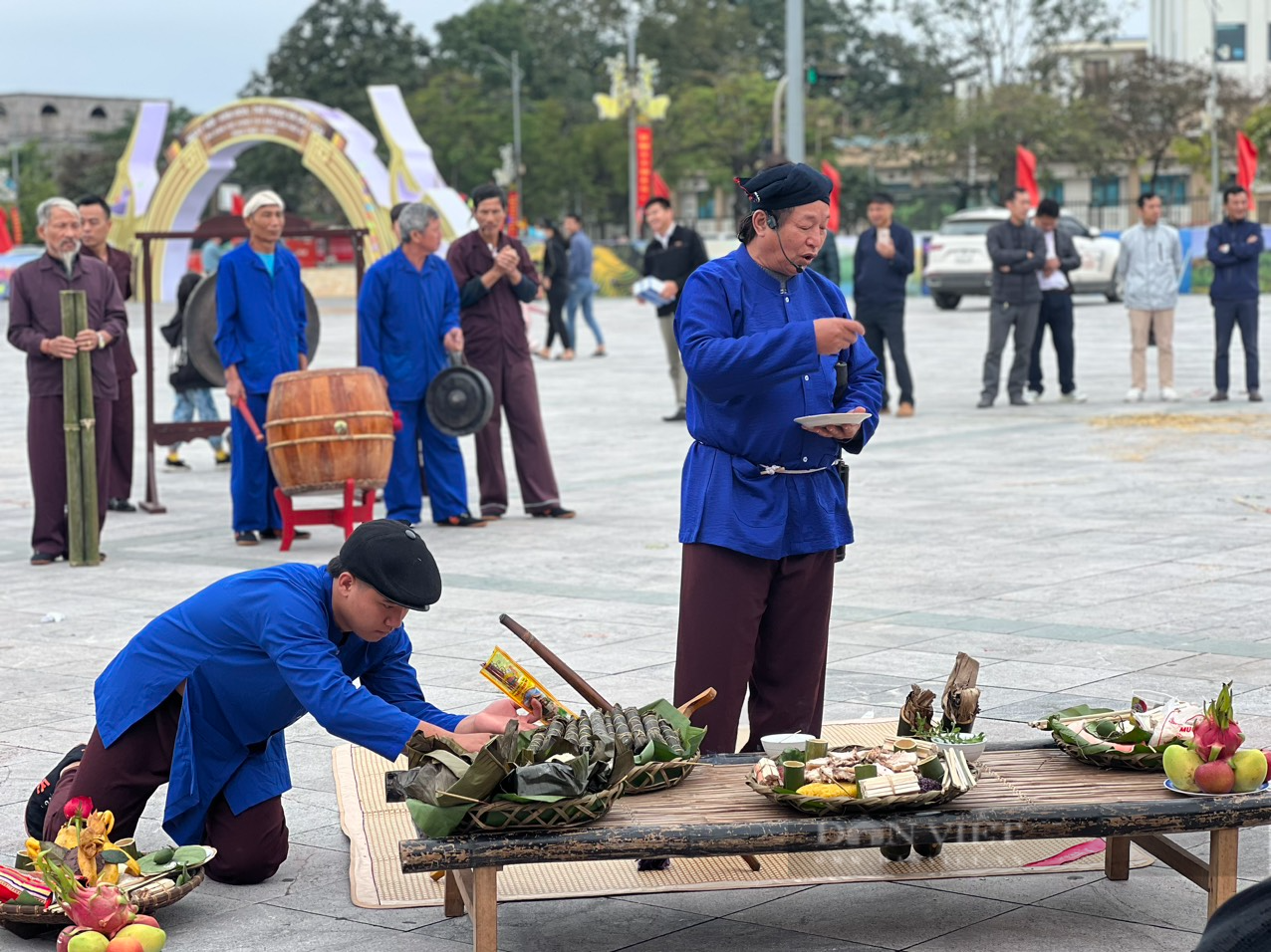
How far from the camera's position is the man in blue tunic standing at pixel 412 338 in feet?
31.6

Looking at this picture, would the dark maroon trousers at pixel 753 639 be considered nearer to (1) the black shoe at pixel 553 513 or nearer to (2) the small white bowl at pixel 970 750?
(2) the small white bowl at pixel 970 750

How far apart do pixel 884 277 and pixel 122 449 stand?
609 cm

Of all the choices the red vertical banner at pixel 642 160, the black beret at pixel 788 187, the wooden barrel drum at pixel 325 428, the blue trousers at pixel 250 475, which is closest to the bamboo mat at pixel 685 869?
the black beret at pixel 788 187

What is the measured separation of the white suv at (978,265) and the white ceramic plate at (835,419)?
924 inches

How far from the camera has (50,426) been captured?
891 centimetres

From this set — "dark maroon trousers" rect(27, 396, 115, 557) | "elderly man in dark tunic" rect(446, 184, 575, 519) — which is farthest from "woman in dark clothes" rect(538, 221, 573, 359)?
"dark maroon trousers" rect(27, 396, 115, 557)

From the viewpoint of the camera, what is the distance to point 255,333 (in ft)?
30.8

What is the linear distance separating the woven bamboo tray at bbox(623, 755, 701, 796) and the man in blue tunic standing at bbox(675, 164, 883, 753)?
530mm

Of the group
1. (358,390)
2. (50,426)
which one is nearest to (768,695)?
(358,390)

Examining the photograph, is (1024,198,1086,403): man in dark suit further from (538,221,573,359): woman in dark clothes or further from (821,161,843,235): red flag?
(538,221,573,359): woman in dark clothes

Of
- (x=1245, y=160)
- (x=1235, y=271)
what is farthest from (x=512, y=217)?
(x=1235, y=271)

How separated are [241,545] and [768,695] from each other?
542 cm

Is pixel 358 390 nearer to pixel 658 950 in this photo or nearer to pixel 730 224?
pixel 658 950

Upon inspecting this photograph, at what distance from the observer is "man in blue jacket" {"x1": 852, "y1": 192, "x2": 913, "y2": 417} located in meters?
14.2
